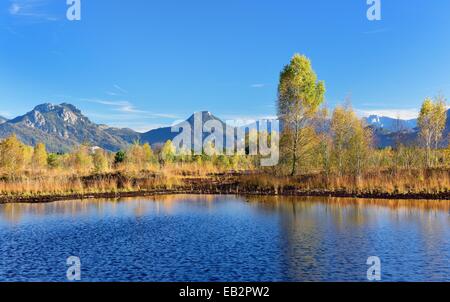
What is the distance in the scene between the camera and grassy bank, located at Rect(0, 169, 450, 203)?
29.0m

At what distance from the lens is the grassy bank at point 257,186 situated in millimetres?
29047

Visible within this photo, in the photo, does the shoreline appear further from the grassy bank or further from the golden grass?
the golden grass

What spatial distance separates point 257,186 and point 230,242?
2146cm

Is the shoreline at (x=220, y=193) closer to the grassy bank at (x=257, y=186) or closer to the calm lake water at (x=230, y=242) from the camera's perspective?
the grassy bank at (x=257, y=186)

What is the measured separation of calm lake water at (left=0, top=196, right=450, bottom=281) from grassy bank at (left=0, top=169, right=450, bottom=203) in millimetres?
4400

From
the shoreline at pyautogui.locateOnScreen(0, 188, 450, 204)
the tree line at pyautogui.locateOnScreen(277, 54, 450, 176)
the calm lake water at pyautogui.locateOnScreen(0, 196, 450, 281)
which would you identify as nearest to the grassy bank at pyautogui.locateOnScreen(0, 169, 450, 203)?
the shoreline at pyautogui.locateOnScreen(0, 188, 450, 204)

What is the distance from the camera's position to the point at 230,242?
48.8ft

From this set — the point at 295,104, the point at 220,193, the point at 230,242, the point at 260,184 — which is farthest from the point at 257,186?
the point at 230,242

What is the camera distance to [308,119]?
36.9m

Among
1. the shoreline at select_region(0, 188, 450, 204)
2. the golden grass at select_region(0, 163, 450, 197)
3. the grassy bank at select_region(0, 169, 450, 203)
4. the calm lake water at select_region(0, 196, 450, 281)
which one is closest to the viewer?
the calm lake water at select_region(0, 196, 450, 281)

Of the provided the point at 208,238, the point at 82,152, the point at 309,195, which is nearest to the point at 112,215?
the point at 208,238

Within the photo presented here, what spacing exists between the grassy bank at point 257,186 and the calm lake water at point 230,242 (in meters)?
4.40

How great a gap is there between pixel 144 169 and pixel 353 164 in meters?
26.0
